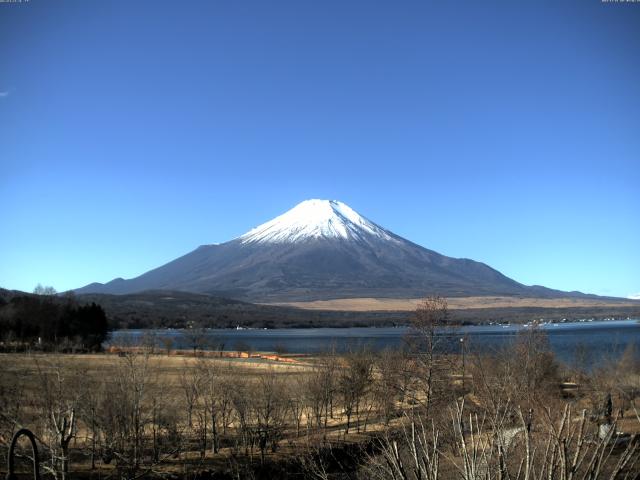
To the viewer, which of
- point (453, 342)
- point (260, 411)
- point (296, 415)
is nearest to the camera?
point (260, 411)

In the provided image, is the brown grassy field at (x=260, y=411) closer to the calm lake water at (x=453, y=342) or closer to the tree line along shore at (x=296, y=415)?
the tree line along shore at (x=296, y=415)

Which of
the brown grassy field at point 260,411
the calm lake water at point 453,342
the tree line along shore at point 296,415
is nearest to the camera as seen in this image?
the tree line along shore at point 296,415

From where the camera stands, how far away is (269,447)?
26062mm

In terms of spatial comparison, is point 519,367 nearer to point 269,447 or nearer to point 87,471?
point 269,447

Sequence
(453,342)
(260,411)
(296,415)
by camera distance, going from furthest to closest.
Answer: (453,342), (296,415), (260,411)

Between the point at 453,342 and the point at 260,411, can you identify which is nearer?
the point at 260,411

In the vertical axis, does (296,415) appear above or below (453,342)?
below

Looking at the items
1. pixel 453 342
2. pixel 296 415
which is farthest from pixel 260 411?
pixel 453 342

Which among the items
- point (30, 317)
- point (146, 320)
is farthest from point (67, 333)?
point (146, 320)

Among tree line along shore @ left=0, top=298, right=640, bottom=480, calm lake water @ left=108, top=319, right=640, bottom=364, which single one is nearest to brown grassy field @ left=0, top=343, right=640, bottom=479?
tree line along shore @ left=0, top=298, right=640, bottom=480

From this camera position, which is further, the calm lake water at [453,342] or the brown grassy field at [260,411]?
the calm lake water at [453,342]

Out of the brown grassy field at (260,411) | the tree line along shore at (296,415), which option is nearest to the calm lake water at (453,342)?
the tree line along shore at (296,415)

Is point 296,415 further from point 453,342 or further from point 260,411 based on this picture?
point 453,342

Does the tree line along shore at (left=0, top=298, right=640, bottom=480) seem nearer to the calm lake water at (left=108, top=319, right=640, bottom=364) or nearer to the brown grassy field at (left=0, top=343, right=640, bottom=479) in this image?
the brown grassy field at (left=0, top=343, right=640, bottom=479)
